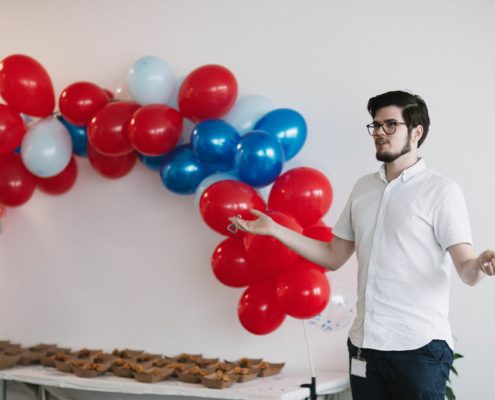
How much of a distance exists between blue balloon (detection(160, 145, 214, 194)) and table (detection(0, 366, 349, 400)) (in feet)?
3.02

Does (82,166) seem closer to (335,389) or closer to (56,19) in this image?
(56,19)

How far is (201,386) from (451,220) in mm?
1566

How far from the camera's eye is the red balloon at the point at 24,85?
3.38 meters

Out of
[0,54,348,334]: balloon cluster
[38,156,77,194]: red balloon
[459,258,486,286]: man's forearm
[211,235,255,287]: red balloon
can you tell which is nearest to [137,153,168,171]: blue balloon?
[0,54,348,334]: balloon cluster

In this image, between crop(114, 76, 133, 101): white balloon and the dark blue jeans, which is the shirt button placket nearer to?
the dark blue jeans

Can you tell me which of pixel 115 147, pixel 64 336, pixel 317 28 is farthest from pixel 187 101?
pixel 64 336

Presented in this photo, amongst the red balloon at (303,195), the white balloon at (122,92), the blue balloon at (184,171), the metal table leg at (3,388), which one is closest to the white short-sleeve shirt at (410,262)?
the red balloon at (303,195)

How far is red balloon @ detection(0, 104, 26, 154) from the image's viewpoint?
3.41m

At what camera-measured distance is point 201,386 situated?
9.73ft

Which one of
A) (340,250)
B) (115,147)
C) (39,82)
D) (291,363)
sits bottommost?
(291,363)

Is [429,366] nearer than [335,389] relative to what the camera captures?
Yes

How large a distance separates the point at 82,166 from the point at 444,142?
2039mm

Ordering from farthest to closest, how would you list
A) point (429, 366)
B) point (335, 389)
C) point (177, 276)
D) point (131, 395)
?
point (177, 276), point (131, 395), point (335, 389), point (429, 366)

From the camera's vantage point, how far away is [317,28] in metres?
3.32
